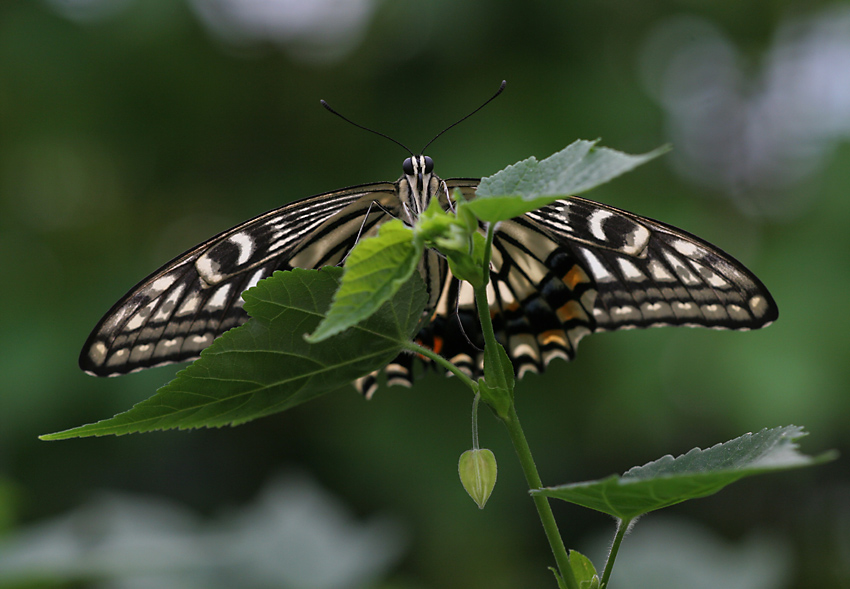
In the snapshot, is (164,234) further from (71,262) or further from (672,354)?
(672,354)

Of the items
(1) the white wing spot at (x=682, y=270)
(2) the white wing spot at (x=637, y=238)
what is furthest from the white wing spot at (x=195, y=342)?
(1) the white wing spot at (x=682, y=270)

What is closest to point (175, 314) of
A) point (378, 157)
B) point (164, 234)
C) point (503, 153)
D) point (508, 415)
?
point (508, 415)

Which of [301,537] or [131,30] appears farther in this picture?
[131,30]

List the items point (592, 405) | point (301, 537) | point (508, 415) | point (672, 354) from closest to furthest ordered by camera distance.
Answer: point (508, 415) → point (301, 537) → point (672, 354) → point (592, 405)

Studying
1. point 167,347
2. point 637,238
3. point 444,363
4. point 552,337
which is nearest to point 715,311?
point 637,238

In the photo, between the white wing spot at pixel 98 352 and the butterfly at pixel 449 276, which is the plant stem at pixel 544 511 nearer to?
the butterfly at pixel 449 276

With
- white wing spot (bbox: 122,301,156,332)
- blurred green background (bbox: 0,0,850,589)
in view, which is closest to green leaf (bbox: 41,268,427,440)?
white wing spot (bbox: 122,301,156,332)
